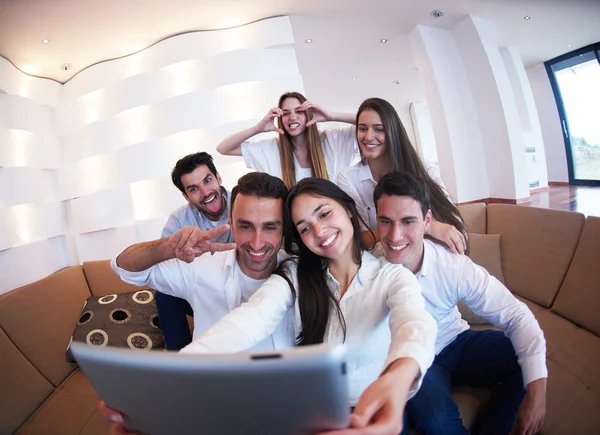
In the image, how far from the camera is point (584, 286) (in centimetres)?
134

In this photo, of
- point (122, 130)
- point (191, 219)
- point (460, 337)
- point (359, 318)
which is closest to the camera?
point (359, 318)

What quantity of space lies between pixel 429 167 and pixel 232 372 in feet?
5.20

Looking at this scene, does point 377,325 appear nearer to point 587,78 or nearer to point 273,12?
point 273,12

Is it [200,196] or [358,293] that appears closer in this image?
[358,293]

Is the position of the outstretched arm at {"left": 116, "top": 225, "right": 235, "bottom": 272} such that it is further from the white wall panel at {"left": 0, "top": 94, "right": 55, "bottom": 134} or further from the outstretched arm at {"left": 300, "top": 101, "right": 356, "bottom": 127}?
the white wall panel at {"left": 0, "top": 94, "right": 55, "bottom": 134}

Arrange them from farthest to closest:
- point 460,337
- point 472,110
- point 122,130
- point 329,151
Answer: point 472,110 → point 122,130 → point 329,151 → point 460,337

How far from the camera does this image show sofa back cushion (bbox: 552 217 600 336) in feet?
4.22

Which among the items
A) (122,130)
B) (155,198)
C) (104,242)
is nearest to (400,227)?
(155,198)

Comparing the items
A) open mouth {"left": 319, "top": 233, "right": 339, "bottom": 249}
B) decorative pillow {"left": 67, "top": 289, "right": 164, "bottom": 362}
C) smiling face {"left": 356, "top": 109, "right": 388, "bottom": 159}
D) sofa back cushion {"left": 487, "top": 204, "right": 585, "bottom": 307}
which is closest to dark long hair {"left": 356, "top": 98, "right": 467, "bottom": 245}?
smiling face {"left": 356, "top": 109, "right": 388, "bottom": 159}

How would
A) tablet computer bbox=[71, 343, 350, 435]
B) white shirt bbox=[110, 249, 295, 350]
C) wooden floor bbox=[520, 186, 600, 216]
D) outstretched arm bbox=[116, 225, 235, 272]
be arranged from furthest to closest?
wooden floor bbox=[520, 186, 600, 216] → white shirt bbox=[110, 249, 295, 350] → outstretched arm bbox=[116, 225, 235, 272] → tablet computer bbox=[71, 343, 350, 435]

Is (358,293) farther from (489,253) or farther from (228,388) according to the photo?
(489,253)

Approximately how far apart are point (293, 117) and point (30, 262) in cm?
442

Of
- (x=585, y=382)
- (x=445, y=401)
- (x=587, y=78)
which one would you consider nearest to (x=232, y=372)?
(x=445, y=401)

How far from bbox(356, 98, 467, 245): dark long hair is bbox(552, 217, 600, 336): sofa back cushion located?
50cm
